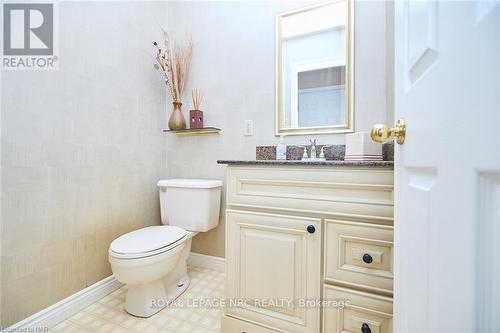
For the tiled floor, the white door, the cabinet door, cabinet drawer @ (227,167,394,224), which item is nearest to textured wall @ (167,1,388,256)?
the tiled floor

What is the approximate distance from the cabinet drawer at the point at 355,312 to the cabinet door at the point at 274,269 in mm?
51

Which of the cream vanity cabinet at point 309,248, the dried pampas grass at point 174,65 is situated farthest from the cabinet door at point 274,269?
the dried pampas grass at point 174,65

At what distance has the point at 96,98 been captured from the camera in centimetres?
148

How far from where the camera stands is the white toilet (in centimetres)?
121

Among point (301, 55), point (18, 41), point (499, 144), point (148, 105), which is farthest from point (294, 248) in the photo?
point (18, 41)

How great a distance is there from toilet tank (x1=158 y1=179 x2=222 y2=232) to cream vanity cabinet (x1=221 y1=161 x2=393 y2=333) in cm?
51

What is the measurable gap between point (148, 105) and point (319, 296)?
1715 mm

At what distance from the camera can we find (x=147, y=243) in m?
1.29

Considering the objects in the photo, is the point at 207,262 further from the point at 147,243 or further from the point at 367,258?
the point at 367,258

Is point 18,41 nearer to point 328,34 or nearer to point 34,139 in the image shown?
point 34,139

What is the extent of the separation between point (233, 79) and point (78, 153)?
1.12m

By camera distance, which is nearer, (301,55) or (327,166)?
(327,166)

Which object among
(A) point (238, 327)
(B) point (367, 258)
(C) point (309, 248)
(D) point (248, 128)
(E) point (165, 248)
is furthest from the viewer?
(D) point (248, 128)

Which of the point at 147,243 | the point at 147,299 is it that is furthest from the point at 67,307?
the point at 147,243
